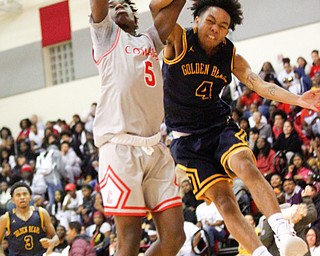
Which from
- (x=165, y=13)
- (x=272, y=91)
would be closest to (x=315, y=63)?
(x=272, y=91)

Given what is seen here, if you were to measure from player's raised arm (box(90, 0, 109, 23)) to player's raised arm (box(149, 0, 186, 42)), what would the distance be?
1.84 feet

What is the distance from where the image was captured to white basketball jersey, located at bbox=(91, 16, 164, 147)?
5.12 metres

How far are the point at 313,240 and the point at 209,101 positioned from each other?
371 centimetres

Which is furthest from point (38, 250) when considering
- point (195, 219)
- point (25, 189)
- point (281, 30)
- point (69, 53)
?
point (69, 53)

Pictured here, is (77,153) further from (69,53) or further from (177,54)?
(177,54)

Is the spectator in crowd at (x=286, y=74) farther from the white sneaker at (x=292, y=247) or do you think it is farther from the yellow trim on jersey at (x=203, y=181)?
the white sneaker at (x=292, y=247)

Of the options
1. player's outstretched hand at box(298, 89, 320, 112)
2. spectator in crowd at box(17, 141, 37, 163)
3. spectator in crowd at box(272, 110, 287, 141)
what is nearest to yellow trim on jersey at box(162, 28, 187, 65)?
player's outstretched hand at box(298, 89, 320, 112)

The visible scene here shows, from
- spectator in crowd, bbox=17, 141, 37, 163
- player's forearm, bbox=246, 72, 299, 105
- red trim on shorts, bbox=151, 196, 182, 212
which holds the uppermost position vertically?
player's forearm, bbox=246, 72, 299, 105

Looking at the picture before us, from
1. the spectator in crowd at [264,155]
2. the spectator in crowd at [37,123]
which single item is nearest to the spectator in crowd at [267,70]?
the spectator in crowd at [264,155]

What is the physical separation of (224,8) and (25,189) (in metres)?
4.09

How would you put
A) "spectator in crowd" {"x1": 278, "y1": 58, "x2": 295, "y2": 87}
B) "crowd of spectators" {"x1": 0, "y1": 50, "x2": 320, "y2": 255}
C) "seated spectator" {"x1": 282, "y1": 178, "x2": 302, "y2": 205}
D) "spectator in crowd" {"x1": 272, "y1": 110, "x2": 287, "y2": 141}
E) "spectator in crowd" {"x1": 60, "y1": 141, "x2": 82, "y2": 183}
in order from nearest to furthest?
"seated spectator" {"x1": 282, "y1": 178, "x2": 302, "y2": 205}, "crowd of spectators" {"x1": 0, "y1": 50, "x2": 320, "y2": 255}, "spectator in crowd" {"x1": 272, "y1": 110, "x2": 287, "y2": 141}, "spectator in crowd" {"x1": 278, "y1": 58, "x2": 295, "y2": 87}, "spectator in crowd" {"x1": 60, "y1": 141, "x2": 82, "y2": 183}

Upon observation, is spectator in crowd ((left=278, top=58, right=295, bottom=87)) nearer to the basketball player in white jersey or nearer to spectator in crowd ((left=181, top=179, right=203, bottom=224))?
spectator in crowd ((left=181, top=179, right=203, bottom=224))

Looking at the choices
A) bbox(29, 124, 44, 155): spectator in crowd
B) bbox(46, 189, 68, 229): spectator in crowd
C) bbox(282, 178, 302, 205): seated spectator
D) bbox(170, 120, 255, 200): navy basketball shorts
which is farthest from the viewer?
bbox(29, 124, 44, 155): spectator in crowd

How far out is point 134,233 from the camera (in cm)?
502
